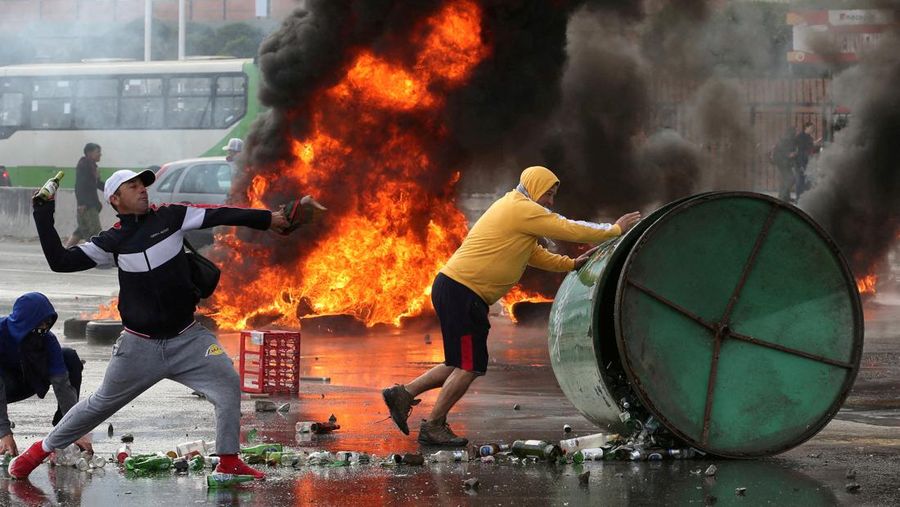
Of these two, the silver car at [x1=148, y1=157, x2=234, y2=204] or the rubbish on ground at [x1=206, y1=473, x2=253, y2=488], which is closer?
the rubbish on ground at [x1=206, y1=473, x2=253, y2=488]

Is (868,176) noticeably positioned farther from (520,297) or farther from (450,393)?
(450,393)

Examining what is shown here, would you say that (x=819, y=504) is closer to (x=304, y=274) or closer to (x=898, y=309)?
(x=304, y=274)

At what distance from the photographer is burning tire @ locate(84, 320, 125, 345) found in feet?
46.8

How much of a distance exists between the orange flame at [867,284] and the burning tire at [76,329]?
10.3 meters

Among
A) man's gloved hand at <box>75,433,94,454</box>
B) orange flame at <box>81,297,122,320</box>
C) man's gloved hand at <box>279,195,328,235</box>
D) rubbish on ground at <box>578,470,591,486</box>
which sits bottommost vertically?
orange flame at <box>81,297,122,320</box>

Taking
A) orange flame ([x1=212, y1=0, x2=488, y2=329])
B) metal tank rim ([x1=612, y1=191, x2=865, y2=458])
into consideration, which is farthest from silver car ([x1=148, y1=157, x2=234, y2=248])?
metal tank rim ([x1=612, y1=191, x2=865, y2=458])

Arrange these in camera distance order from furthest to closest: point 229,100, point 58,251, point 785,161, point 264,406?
point 229,100, point 785,161, point 264,406, point 58,251

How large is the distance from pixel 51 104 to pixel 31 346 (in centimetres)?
2893

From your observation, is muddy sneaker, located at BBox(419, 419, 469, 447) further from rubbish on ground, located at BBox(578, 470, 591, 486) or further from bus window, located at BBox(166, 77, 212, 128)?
bus window, located at BBox(166, 77, 212, 128)

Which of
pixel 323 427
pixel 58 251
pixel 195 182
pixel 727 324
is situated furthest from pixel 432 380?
pixel 195 182

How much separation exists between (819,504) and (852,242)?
48.2 feet

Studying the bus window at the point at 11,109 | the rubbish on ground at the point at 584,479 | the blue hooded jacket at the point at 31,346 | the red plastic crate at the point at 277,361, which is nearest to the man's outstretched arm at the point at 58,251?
the blue hooded jacket at the point at 31,346

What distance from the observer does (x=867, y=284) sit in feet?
65.7

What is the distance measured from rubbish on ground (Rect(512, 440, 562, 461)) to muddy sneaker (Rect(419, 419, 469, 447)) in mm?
521
